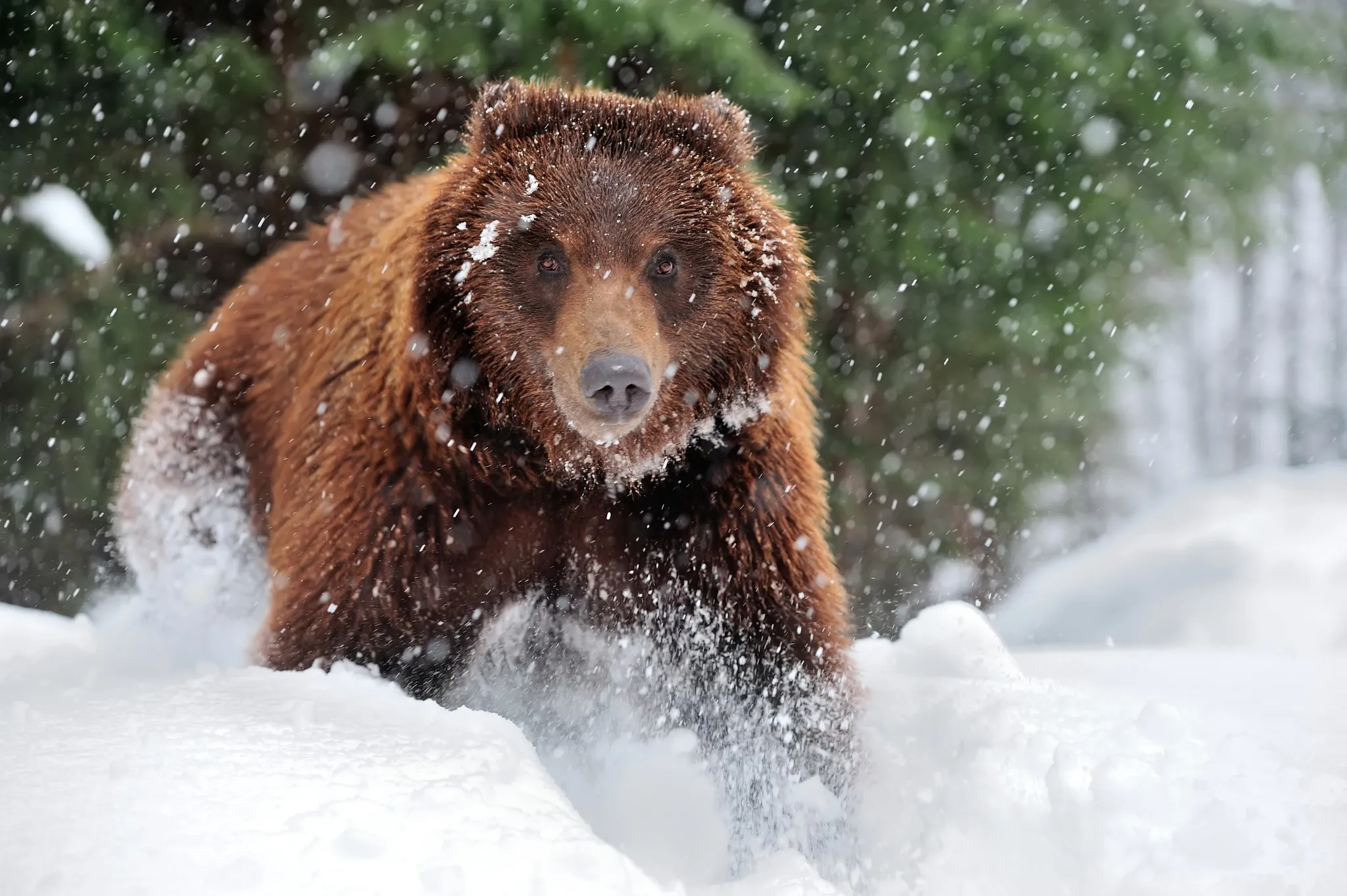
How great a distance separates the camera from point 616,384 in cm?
299

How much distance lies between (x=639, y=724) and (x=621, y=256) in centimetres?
141

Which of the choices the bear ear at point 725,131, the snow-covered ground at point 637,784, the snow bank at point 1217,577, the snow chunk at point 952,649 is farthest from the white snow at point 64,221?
the snow bank at point 1217,577

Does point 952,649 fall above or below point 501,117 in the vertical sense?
below

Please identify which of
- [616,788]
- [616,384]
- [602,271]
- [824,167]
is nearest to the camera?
[616,384]

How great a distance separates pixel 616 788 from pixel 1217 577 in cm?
271

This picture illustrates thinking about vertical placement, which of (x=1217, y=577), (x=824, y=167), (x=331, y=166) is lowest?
(x=1217, y=577)

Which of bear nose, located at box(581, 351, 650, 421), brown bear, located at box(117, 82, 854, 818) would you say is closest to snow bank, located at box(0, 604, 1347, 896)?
brown bear, located at box(117, 82, 854, 818)

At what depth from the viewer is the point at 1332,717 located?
309cm

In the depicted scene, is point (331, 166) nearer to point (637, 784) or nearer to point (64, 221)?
point (64, 221)

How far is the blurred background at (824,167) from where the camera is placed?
A: 5.16 metres

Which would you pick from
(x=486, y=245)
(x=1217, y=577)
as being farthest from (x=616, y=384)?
(x=1217, y=577)

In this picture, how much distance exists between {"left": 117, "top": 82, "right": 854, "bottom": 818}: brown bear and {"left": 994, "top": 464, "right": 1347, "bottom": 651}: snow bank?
1.64m

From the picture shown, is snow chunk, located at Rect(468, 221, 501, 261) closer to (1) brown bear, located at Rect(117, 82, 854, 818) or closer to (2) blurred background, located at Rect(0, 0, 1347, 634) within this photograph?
(1) brown bear, located at Rect(117, 82, 854, 818)

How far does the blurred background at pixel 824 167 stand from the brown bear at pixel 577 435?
145cm
